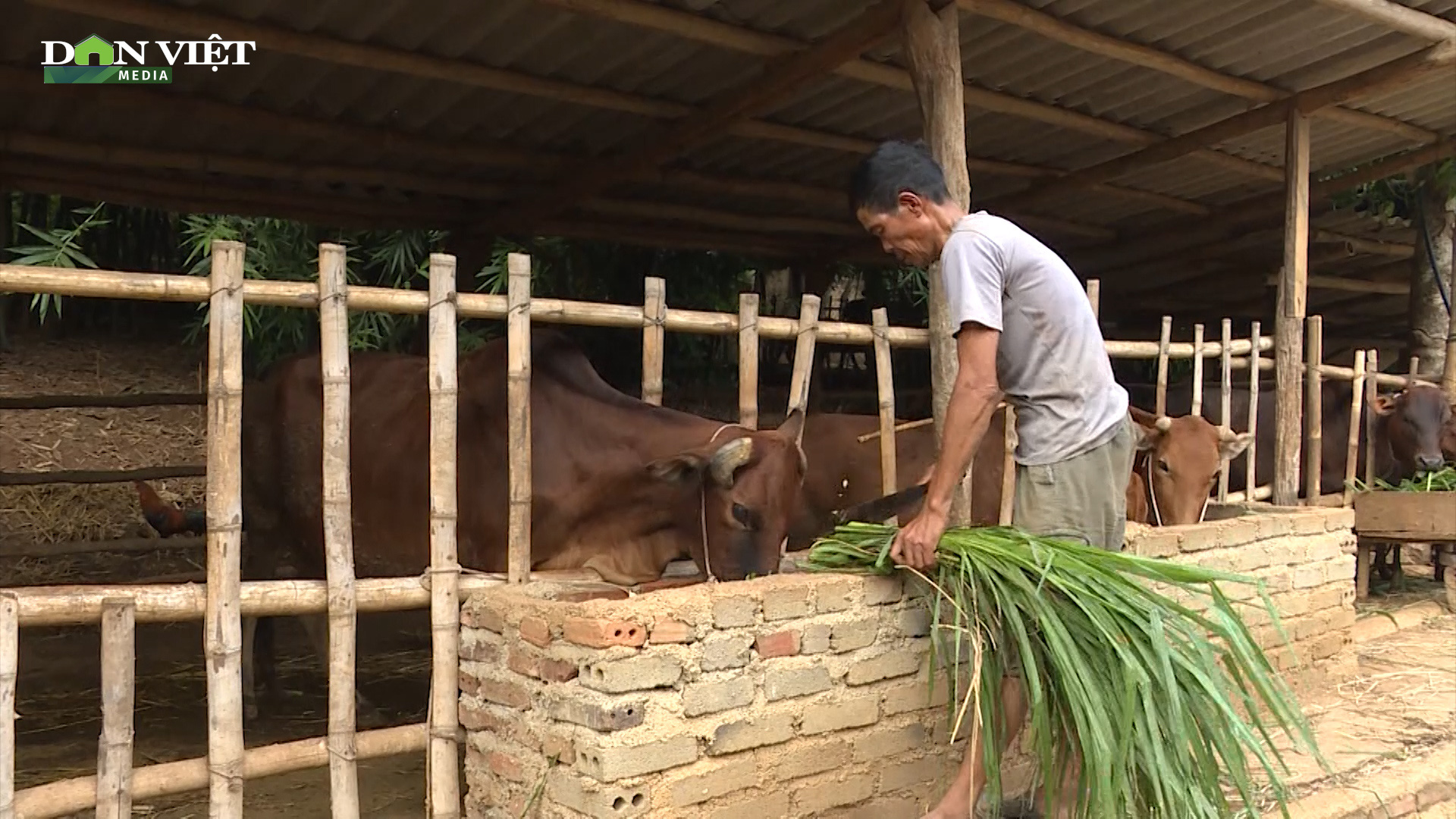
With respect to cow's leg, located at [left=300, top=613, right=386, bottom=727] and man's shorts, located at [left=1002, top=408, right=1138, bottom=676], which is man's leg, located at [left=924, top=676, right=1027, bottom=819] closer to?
man's shorts, located at [left=1002, top=408, right=1138, bottom=676]

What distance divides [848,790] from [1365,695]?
3.81m

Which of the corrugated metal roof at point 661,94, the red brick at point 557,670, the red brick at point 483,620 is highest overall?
the corrugated metal roof at point 661,94

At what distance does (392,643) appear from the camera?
6680 millimetres

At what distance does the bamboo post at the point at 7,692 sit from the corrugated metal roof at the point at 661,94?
3002mm

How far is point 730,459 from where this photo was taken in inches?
158

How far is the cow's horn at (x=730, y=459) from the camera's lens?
401cm

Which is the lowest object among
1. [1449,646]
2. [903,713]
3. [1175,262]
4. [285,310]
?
[1449,646]

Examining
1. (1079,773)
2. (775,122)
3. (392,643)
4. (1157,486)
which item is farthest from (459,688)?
(775,122)

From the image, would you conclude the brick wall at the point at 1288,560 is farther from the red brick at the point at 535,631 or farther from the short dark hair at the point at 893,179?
the red brick at the point at 535,631

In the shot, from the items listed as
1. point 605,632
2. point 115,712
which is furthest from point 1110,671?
point 115,712

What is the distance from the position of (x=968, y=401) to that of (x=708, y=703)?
107cm

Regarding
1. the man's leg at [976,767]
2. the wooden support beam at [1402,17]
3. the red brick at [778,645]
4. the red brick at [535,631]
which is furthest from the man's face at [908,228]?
the wooden support beam at [1402,17]

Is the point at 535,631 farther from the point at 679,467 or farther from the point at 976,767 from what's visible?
the point at 976,767

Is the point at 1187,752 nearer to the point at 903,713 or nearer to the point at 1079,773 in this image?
the point at 1079,773
